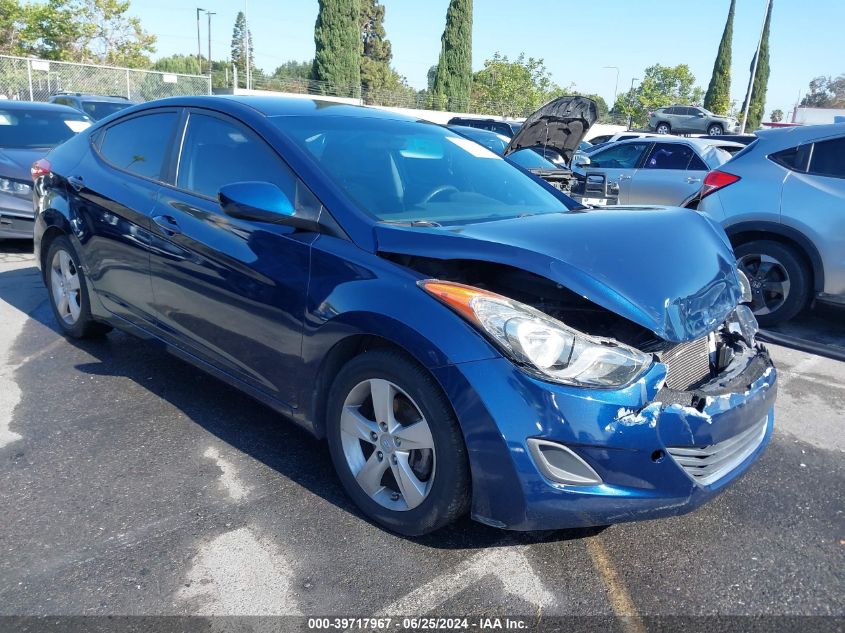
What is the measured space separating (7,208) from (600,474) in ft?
23.5

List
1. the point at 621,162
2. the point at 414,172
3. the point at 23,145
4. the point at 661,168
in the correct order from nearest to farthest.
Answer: the point at 414,172
the point at 23,145
the point at 661,168
the point at 621,162

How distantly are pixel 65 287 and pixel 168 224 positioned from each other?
5.60ft

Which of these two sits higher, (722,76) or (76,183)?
(722,76)

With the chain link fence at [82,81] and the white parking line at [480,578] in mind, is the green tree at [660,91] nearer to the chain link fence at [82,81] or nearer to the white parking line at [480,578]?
the chain link fence at [82,81]

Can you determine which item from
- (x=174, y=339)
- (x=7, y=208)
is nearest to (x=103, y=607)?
(x=174, y=339)

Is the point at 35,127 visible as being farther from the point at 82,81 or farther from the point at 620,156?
the point at 82,81

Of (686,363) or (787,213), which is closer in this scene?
(686,363)

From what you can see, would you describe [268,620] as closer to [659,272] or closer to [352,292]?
[352,292]

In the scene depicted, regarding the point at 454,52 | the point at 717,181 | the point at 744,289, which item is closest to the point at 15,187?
the point at 717,181

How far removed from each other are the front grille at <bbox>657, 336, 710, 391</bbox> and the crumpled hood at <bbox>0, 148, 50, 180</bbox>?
7.16m

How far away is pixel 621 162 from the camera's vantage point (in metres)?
10.2

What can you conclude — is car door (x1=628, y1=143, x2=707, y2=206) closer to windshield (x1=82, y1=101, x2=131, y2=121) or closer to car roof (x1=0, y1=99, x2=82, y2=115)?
car roof (x1=0, y1=99, x2=82, y2=115)

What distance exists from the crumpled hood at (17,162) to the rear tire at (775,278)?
712 cm

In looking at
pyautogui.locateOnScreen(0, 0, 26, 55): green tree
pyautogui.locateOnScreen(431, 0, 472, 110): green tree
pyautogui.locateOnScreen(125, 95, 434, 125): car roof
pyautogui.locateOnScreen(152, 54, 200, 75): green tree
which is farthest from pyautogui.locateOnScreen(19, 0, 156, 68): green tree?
pyautogui.locateOnScreen(152, 54, 200, 75): green tree
